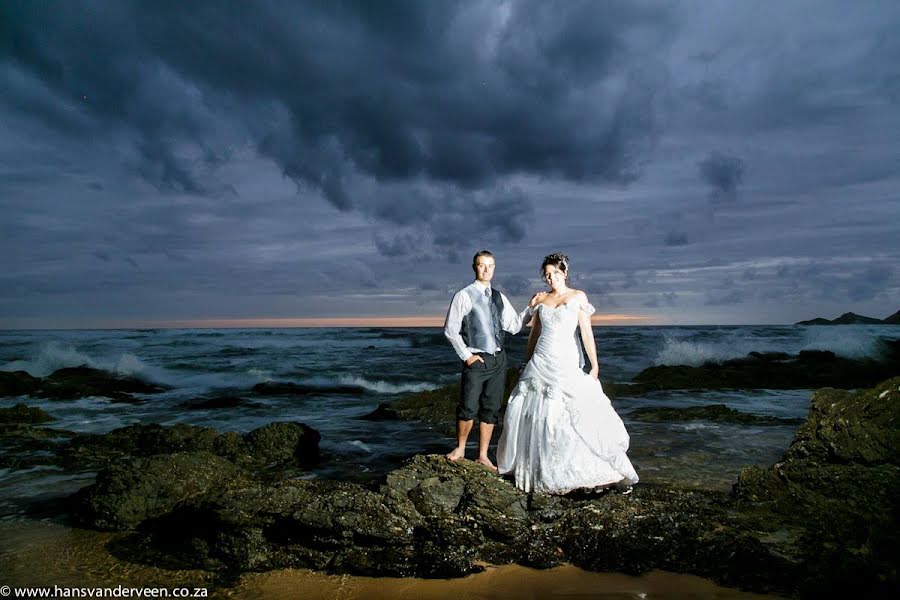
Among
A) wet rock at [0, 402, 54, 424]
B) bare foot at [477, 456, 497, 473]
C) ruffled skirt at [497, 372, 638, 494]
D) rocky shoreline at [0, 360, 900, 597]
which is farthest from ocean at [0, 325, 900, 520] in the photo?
bare foot at [477, 456, 497, 473]

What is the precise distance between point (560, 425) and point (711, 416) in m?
7.44

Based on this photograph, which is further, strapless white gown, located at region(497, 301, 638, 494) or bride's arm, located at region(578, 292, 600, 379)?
bride's arm, located at region(578, 292, 600, 379)

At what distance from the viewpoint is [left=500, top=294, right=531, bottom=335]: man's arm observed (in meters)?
5.89

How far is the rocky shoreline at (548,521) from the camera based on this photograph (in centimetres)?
428

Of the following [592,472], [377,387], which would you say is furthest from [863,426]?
[377,387]

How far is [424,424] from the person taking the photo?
1136 centimetres

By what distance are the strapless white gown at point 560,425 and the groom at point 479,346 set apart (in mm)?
430

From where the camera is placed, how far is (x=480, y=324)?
19.1ft

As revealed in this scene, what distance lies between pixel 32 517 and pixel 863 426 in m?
8.52

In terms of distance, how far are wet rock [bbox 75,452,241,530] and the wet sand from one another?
2.10 ft

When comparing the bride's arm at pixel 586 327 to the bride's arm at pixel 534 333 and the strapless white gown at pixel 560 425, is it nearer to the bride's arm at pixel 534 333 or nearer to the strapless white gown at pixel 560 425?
the strapless white gown at pixel 560 425

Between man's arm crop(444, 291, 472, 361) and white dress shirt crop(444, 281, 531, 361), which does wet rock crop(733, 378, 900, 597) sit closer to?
white dress shirt crop(444, 281, 531, 361)

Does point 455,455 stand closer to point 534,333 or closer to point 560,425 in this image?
point 560,425

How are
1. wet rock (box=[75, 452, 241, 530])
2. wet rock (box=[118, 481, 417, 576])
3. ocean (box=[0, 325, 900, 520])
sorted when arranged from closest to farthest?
wet rock (box=[118, 481, 417, 576]), wet rock (box=[75, 452, 241, 530]), ocean (box=[0, 325, 900, 520])
